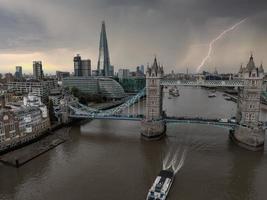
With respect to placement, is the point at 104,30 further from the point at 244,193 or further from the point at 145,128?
the point at 244,193

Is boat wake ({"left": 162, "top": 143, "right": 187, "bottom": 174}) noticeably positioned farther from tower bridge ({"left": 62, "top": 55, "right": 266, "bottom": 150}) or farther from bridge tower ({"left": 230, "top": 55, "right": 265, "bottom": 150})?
bridge tower ({"left": 230, "top": 55, "right": 265, "bottom": 150})

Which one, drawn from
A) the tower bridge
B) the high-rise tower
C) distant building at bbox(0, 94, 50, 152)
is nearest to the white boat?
the tower bridge

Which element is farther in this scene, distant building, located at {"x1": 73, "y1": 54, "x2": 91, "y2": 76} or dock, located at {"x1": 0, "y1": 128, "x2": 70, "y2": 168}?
distant building, located at {"x1": 73, "y1": 54, "x2": 91, "y2": 76}

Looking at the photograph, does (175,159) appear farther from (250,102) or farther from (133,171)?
(250,102)

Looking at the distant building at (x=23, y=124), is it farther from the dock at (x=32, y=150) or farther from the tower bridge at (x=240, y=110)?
the tower bridge at (x=240, y=110)

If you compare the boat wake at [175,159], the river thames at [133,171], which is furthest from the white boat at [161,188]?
the boat wake at [175,159]

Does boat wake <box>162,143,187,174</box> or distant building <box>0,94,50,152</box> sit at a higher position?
distant building <box>0,94,50,152</box>

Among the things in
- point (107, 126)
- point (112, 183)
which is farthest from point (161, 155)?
point (107, 126)
